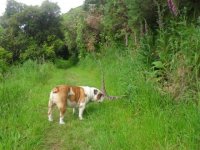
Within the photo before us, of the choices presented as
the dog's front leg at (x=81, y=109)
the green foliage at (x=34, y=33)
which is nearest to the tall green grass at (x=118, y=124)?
the dog's front leg at (x=81, y=109)

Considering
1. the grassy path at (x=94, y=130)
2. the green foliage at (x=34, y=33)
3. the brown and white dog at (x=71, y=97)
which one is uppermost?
the green foliage at (x=34, y=33)

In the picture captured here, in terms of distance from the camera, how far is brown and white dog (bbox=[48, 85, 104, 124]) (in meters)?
6.79

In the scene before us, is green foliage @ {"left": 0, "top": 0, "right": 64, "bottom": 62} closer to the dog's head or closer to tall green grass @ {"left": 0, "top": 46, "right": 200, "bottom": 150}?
the dog's head

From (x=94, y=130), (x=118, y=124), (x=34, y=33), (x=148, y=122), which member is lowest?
(x=94, y=130)

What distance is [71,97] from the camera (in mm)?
7059

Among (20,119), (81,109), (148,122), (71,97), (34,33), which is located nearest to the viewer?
(148,122)

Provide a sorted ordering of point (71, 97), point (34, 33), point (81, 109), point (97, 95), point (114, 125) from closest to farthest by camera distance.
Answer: point (114, 125) < point (71, 97) < point (81, 109) < point (97, 95) < point (34, 33)

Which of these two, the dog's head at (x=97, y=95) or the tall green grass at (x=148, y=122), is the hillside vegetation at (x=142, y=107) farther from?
the dog's head at (x=97, y=95)

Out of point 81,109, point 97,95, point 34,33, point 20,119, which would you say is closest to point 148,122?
point 81,109

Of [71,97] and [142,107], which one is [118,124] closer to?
[142,107]

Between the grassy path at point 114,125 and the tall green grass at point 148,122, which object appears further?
the grassy path at point 114,125

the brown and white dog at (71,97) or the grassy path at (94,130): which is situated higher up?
the brown and white dog at (71,97)

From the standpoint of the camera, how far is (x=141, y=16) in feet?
33.7

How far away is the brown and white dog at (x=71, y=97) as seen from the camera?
6.79 metres
